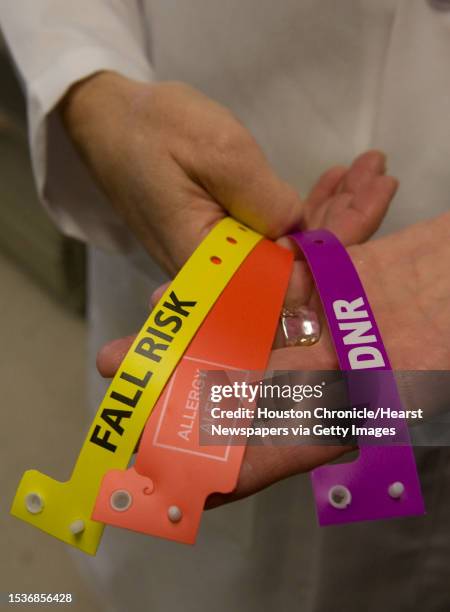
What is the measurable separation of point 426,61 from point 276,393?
0.30 metres

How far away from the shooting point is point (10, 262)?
4.61ft

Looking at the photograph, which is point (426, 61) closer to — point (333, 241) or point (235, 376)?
point (333, 241)

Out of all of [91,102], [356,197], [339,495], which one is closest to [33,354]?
[91,102]

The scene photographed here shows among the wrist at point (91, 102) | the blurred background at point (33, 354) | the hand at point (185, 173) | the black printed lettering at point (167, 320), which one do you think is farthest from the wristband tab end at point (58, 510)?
the blurred background at point (33, 354)

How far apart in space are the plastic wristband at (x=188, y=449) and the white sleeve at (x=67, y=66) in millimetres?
268

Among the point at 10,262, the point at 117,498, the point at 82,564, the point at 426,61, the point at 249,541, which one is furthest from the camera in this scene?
the point at 10,262

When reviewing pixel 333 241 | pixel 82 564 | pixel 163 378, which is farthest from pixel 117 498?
pixel 82 564

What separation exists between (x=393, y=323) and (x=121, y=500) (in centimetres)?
24

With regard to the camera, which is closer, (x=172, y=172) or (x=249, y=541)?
(x=172, y=172)

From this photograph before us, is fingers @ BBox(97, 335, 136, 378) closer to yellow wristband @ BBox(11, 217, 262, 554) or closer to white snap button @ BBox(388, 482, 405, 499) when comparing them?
yellow wristband @ BBox(11, 217, 262, 554)

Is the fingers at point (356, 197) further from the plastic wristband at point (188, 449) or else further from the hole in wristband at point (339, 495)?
the hole in wristband at point (339, 495)

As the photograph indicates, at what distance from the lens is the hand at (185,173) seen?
528mm

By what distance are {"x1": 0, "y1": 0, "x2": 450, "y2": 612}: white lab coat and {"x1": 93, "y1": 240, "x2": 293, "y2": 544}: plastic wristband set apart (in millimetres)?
197

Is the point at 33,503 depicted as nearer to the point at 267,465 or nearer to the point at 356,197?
the point at 267,465
